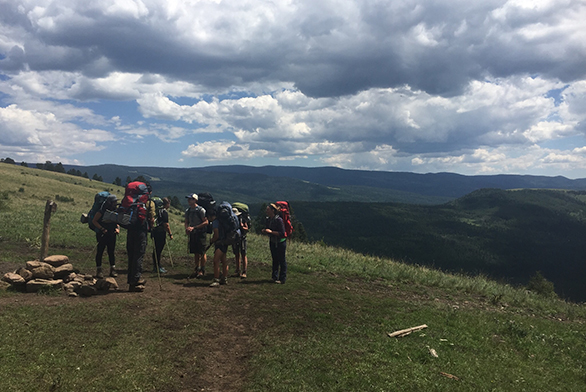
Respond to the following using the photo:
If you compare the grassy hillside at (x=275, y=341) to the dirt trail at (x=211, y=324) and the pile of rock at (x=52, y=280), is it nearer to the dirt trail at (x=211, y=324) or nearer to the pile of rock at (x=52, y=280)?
the dirt trail at (x=211, y=324)

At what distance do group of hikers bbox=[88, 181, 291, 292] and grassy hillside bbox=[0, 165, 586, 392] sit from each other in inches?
27.5

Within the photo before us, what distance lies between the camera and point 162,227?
1123 cm

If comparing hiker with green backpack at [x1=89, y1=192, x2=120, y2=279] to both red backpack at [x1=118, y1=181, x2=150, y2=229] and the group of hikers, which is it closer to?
the group of hikers

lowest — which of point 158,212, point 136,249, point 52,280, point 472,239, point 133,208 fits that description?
point 472,239

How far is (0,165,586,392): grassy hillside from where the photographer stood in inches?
199

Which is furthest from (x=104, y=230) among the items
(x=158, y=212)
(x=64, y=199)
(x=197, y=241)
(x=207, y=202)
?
(x=64, y=199)

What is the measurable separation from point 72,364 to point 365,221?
182458mm

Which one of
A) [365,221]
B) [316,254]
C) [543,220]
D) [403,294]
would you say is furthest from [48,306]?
[543,220]

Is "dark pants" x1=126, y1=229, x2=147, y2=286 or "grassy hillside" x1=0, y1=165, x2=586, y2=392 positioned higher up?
"dark pants" x1=126, y1=229, x2=147, y2=286

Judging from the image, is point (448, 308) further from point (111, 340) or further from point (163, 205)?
point (163, 205)

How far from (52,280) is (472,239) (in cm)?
17667

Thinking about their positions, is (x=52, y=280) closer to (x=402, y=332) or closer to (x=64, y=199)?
(x=402, y=332)

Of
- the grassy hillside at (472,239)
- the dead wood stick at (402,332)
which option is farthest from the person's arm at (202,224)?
the grassy hillside at (472,239)

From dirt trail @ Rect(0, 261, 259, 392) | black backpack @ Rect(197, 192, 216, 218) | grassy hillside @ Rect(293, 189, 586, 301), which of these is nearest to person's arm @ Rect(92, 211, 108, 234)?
dirt trail @ Rect(0, 261, 259, 392)
